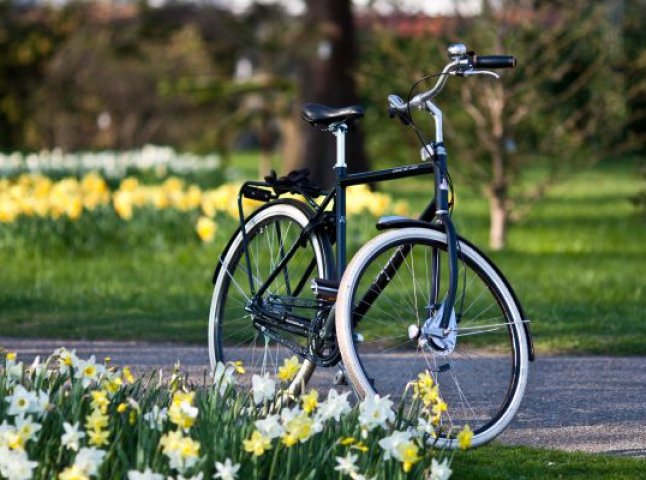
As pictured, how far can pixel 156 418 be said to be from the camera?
3738 mm

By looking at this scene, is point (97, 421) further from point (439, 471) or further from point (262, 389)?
point (439, 471)

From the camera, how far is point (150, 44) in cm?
2445

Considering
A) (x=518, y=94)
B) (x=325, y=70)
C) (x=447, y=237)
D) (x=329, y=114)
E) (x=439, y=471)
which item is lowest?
(x=439, y=471)

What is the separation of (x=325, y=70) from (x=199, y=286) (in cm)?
713

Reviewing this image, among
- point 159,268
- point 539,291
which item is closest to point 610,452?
point 539,291

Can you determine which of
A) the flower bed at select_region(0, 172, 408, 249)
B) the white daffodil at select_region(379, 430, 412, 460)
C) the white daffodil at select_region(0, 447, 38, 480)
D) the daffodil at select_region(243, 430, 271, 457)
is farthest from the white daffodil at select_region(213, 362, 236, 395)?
the flower bed at select_region(0, 172, 408, 249)

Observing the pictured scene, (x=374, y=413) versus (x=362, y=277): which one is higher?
(x=362, y=277)

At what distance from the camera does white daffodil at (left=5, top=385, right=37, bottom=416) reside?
12.3 ft

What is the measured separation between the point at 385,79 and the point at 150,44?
12091 mm

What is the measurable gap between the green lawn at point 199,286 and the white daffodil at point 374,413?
3018 millimetres

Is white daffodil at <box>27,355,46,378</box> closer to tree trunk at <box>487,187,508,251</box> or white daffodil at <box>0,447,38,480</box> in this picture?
white daffodil at <box>0,447,38,480</box>

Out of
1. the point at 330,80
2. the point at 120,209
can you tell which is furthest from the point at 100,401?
the point at 330,80

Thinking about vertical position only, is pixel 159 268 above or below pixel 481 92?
below

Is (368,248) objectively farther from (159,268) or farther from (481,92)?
(481,92)
